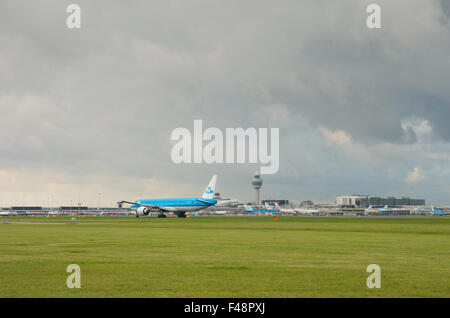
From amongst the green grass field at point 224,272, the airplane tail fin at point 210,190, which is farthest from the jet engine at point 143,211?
the green grass field at point 224,272

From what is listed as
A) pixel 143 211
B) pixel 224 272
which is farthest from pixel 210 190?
pixel 224 272

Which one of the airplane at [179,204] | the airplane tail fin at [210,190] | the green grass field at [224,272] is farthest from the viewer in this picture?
the airplane tail fin at [210,190]

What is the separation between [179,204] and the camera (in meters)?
143

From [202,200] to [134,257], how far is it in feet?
369

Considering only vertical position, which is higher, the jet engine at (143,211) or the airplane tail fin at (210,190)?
Result: the airplane tail fin at (210,190)

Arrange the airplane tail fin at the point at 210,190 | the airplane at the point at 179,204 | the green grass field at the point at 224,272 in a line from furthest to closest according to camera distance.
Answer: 1. the airplane tail fin at the point at 210,190
2. the airplane at the point at 179,204
3. the green grass field at the point at 224,272

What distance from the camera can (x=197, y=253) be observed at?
1211 inches

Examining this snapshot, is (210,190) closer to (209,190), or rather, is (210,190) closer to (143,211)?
(209,190)

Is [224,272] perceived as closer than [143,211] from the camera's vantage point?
Yes

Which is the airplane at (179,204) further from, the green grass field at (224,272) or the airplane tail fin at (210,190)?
the green grass field at (224,272)

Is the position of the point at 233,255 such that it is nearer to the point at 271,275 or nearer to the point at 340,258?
the point at 340,258

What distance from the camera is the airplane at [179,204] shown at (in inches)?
5576

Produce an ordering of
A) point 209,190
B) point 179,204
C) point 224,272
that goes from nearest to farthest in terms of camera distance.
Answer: point 224,272 → point 179,204 → point 209,190
